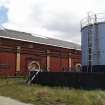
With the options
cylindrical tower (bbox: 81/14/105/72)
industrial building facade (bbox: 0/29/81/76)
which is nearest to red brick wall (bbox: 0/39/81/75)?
industrial building facade (bbox: 0/29/81/76)

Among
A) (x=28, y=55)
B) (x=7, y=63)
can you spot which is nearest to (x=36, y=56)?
(x=28, y=55)

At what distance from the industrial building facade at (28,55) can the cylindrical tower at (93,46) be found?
12626 mm

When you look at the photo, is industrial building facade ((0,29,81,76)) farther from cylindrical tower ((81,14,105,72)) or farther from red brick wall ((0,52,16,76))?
cylindrical tower ((81,14,105,72))

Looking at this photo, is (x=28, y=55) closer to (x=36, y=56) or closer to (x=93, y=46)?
(x=36, y=56)

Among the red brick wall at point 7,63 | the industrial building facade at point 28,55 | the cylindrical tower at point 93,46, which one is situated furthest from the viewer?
the industrial building facade at point 28,55

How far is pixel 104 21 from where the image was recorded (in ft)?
89.4

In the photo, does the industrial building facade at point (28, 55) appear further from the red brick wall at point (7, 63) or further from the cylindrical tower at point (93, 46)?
the cylindrical tower at point (93, 46)

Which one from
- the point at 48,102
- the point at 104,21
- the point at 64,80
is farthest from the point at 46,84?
the point at 48,102

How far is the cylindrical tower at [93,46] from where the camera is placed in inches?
1053

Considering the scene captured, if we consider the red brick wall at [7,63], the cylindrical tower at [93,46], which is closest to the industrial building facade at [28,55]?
the red brick wall at [7,63]

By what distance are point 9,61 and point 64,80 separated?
50.3 ft

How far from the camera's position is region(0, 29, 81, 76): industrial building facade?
37844 mm

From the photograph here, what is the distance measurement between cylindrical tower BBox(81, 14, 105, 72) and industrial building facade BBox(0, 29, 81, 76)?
41.4 ft

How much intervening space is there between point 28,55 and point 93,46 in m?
15.4
